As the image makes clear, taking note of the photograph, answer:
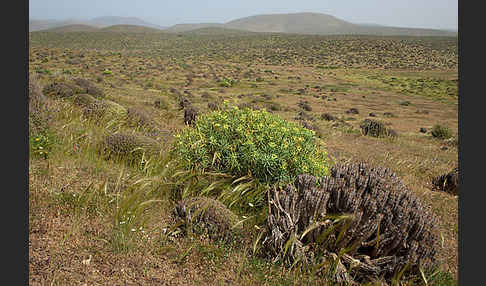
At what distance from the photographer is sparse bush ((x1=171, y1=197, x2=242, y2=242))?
118 inches

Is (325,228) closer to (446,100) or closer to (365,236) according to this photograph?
(365,236)

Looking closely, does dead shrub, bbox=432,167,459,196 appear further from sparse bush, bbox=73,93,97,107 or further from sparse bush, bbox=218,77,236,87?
sparse bush, bbox=218,77,236,87

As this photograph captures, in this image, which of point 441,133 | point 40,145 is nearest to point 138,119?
point 40,145

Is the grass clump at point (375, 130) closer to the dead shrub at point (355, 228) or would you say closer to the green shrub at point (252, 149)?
the green shrub at point (252, 149)

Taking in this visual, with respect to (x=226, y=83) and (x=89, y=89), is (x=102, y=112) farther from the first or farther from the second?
(x=226, y=83)

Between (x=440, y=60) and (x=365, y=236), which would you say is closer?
(x=365, y=236)

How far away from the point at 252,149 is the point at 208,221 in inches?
39.3

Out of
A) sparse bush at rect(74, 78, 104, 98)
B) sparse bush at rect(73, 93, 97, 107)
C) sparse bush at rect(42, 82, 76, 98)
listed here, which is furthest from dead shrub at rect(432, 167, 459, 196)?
sparse bush at rect(74, 78, 104, 98)

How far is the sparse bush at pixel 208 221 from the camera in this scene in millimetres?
2988

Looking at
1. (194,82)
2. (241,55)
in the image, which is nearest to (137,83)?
(194,82)

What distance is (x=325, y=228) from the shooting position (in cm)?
292

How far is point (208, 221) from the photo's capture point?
9.88ft

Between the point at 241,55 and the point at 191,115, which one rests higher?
the point at 241,55

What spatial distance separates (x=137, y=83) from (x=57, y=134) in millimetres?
23609
